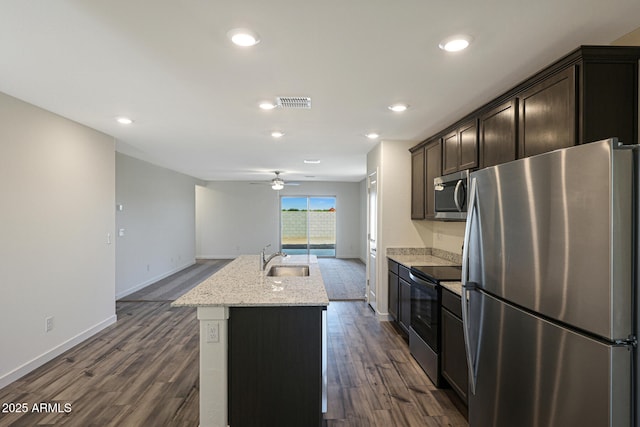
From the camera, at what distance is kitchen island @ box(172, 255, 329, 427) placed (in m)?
2.04

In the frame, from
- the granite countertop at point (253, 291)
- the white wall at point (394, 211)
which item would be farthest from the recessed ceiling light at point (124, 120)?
the white wall at point (394, 211)

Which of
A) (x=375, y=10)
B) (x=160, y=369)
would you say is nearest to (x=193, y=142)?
(x=160, y=369)

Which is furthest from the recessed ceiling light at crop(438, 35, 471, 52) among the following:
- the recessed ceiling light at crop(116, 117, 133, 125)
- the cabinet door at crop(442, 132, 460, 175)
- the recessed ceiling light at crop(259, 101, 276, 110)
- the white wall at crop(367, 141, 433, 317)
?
the recessed ceiling light at crop(116, 117, 133, 125)

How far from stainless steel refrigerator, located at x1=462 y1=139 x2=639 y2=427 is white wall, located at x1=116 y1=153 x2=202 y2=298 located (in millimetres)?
5713

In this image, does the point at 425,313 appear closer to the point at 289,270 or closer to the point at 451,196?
the point at 451,196

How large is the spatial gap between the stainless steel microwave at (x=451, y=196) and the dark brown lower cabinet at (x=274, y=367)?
1781 mm

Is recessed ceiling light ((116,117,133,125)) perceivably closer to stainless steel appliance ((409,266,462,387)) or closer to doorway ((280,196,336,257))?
stainless steel appliance ((409,266,462,387))

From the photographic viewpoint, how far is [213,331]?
6.75 ft

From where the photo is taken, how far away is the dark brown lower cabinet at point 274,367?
6.80 feet

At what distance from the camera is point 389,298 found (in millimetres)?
4336

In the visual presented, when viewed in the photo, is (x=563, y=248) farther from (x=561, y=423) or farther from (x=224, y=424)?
(x=224, y=424)

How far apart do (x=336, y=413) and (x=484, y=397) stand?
1142 mm

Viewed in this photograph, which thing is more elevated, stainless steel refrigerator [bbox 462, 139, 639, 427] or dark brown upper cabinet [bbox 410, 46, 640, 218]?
dark brown upper cabinet [bbox 410, 46, 640, 218]

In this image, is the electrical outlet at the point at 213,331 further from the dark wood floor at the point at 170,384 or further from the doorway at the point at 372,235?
the doorway at the point at 372,235
